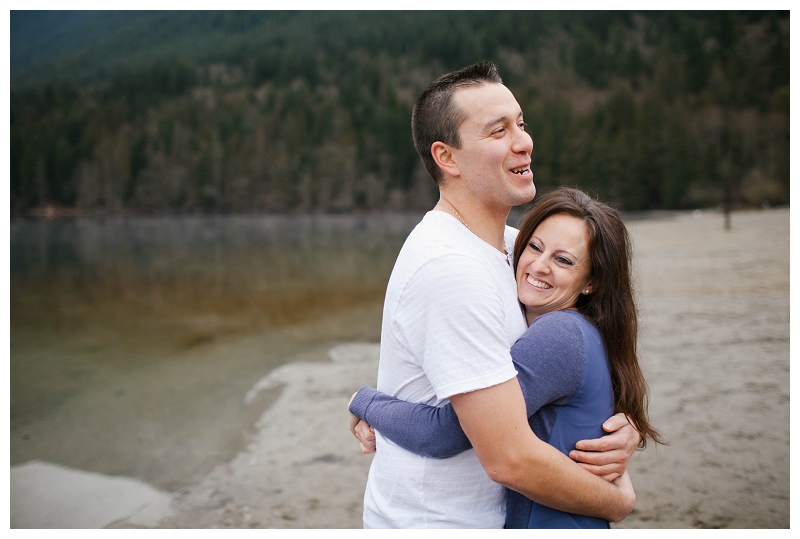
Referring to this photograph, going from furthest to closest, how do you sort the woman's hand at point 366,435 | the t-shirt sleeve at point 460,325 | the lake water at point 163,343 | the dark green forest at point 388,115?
1. the dark green forest at point 388,115
2. the lake water at point 163,343
3. the woman's hand at point 366,435
4. the t-shirt sleeve at point 460,325

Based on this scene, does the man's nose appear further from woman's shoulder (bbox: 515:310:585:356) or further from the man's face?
woman's shoulder (bbox: 515:310:585:356)

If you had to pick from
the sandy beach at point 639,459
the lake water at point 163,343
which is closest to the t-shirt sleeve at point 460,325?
the sandy beach at point 639,459

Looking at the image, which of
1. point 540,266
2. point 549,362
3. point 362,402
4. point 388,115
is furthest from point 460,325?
point 388,115

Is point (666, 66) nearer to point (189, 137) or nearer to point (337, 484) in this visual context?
point (189, 137)

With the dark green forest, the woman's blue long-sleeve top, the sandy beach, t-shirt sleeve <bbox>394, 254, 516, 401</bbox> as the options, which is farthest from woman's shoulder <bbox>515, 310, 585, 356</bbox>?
the dark green forest

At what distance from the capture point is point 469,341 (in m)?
1.44

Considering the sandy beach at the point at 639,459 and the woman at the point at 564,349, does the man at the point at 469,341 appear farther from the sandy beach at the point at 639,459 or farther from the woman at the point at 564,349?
the sandy beach at the point at 639,459

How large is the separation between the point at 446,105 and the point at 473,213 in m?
0.36

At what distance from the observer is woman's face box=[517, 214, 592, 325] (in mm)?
1818

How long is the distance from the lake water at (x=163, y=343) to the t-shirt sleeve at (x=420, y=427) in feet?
16.5

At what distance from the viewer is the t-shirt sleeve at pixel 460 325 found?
1.43 m

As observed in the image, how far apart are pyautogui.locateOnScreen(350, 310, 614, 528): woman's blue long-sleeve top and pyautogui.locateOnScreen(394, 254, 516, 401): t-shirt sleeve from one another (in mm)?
119

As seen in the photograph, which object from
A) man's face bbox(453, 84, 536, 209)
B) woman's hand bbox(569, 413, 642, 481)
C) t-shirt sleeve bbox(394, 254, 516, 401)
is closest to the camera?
t-shirt sleeve bbox(394, 254, 516, 401)
